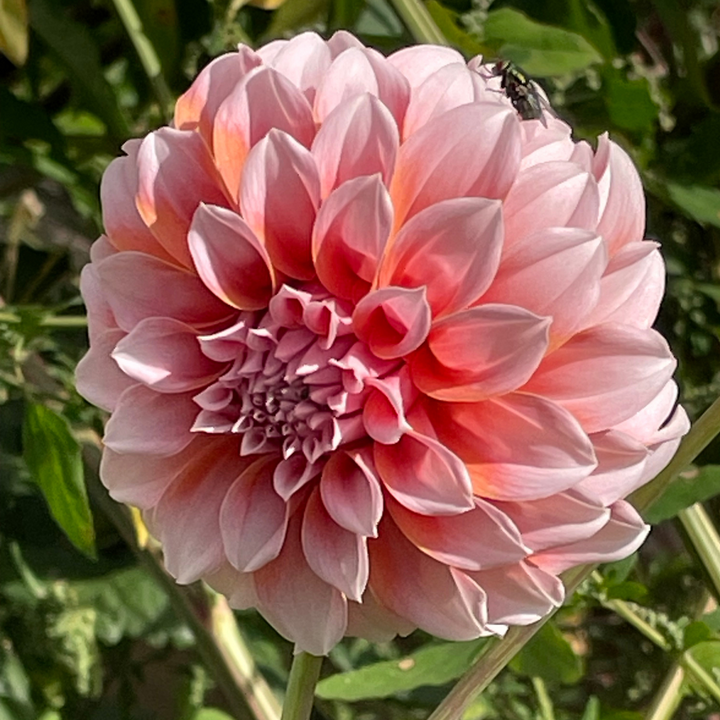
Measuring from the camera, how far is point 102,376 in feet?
0.82

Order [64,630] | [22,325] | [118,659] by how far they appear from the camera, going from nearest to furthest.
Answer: [22,325] < [64,630] < [118,659]

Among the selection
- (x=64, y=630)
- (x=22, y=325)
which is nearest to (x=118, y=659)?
(x=64, y=630)

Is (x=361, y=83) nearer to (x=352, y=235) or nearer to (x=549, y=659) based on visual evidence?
(x=352, y=235)

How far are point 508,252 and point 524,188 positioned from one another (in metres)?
0.02

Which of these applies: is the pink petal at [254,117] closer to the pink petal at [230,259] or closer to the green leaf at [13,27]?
the pink petal at [230,259]

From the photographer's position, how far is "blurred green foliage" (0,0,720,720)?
0.45m

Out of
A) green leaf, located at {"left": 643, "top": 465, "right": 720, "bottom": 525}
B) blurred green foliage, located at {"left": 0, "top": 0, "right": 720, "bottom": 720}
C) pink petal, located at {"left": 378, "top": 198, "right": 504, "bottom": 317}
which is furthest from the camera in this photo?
blurred green foliage, located at {"left": 0, "top": 0, "right": 720, "bottom": 720}

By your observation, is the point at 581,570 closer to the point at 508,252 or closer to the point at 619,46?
the point at 508,252

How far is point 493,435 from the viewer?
222 millimetres

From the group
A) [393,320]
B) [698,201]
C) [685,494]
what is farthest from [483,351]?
[698,201]

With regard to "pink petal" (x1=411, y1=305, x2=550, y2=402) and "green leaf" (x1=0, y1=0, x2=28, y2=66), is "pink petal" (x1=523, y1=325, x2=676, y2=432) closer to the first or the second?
"pink petal" (x1=411, y1=305, x2=550, y2=402)

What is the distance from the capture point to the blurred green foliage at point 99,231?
455 millimetres

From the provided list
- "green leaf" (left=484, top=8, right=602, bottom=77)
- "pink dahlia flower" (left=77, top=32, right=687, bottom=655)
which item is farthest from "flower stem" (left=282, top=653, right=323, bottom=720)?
"green leaf" (left=484, top=8, right=602, bottom=77)

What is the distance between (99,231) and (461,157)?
36 centimetres
